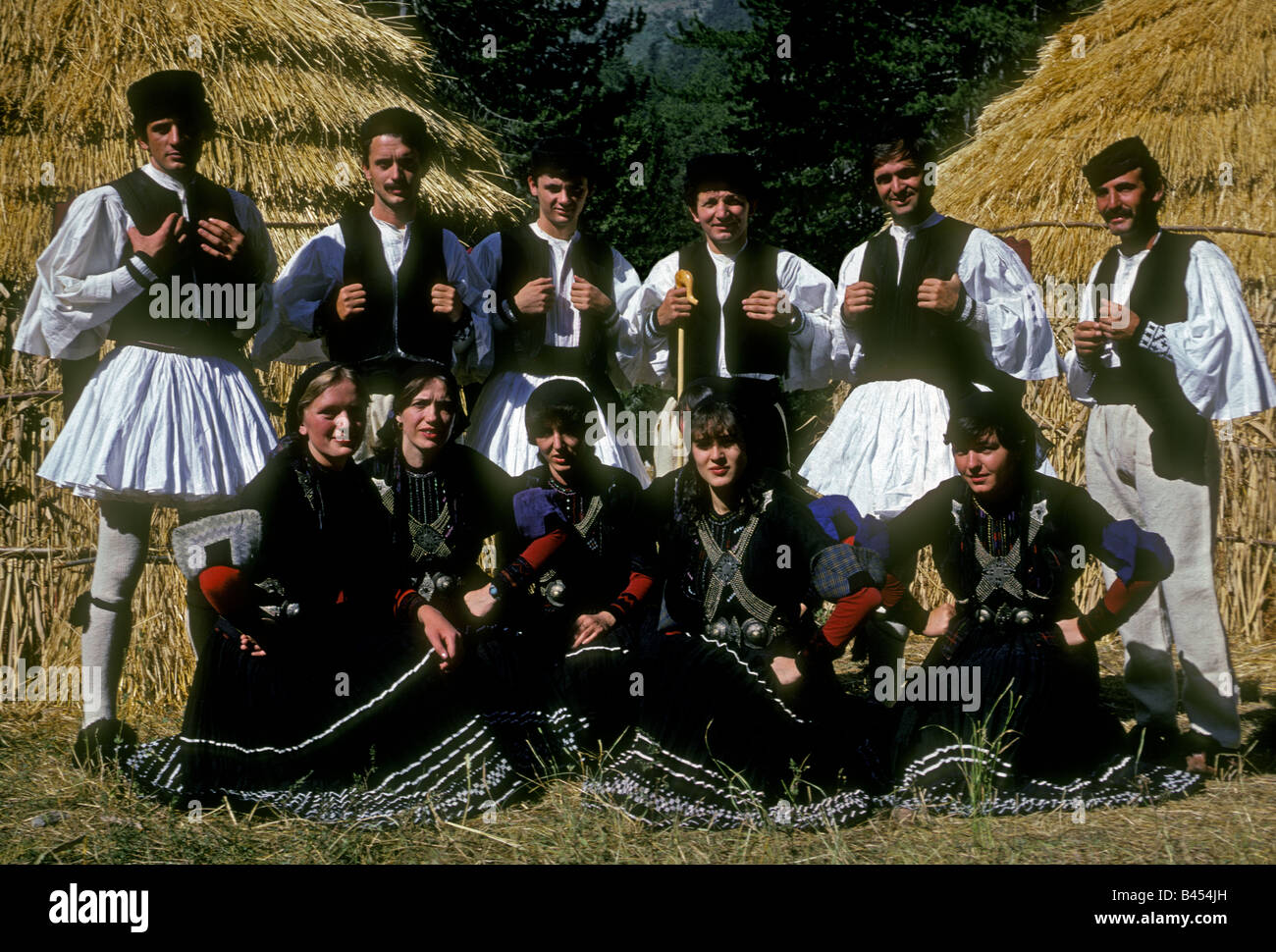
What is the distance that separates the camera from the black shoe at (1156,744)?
4266 millimetres

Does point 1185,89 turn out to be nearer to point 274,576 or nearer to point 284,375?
point 284,375

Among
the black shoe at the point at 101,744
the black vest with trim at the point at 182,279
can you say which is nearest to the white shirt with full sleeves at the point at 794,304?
the black vest with trim at the point at 182,279

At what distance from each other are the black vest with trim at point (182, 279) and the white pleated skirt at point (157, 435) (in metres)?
0.06

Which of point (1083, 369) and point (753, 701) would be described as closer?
point (753, 701)

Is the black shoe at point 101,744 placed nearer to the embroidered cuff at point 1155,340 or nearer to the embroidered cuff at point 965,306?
the embroidered cuff at point 965,306

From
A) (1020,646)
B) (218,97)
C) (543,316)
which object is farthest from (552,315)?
(218,97)

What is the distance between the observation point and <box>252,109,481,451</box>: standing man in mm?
4637

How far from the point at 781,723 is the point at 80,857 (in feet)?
6.75

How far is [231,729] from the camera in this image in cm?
396

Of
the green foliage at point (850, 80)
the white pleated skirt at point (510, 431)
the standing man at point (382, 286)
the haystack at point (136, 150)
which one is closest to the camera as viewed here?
the standing man at point (382, 286)

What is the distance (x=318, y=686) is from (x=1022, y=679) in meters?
2.16

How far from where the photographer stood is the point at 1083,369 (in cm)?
463

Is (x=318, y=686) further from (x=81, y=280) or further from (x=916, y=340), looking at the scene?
(x=916, y=340)

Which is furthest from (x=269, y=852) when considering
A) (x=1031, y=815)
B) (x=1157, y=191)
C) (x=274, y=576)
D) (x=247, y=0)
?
(x=247, y=0)
